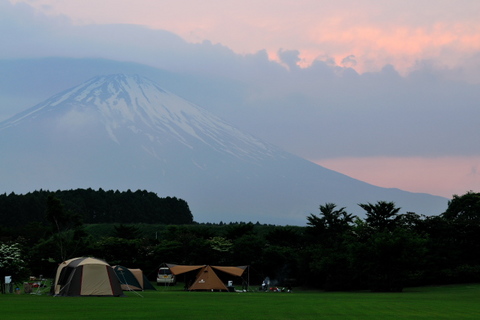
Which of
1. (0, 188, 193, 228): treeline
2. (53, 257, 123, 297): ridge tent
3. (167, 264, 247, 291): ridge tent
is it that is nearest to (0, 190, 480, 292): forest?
(53, 257, 123, 297): ridge tent

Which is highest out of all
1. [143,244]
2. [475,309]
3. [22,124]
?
[22,124]

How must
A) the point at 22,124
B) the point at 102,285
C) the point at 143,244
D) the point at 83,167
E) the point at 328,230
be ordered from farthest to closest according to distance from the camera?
the point at 22,124 < the point at 83,167 < the point at 143,244 < the point at 328,230 < the point at 102,285

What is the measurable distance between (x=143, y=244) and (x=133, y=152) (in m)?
106

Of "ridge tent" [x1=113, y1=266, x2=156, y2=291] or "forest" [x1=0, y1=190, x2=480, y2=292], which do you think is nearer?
"ridge tent" [x1=113, y1=266, x2=156, y2=291]

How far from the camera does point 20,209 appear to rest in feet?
305

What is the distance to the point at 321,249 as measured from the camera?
4138 cm

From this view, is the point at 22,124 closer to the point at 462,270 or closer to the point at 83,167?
the point at 83,167

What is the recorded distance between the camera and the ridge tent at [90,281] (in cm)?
2986

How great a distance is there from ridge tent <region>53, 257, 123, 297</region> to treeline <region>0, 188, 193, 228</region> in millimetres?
64709

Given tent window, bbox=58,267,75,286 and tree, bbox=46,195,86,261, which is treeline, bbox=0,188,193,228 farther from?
tent window, bbox=58,267,75,286

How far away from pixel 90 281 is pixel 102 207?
248ft

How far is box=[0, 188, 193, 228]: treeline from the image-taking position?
3664 inches

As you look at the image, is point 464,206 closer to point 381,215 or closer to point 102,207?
point 381,215

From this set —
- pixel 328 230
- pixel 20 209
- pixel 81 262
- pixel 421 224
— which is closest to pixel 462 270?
pixel 421 224
